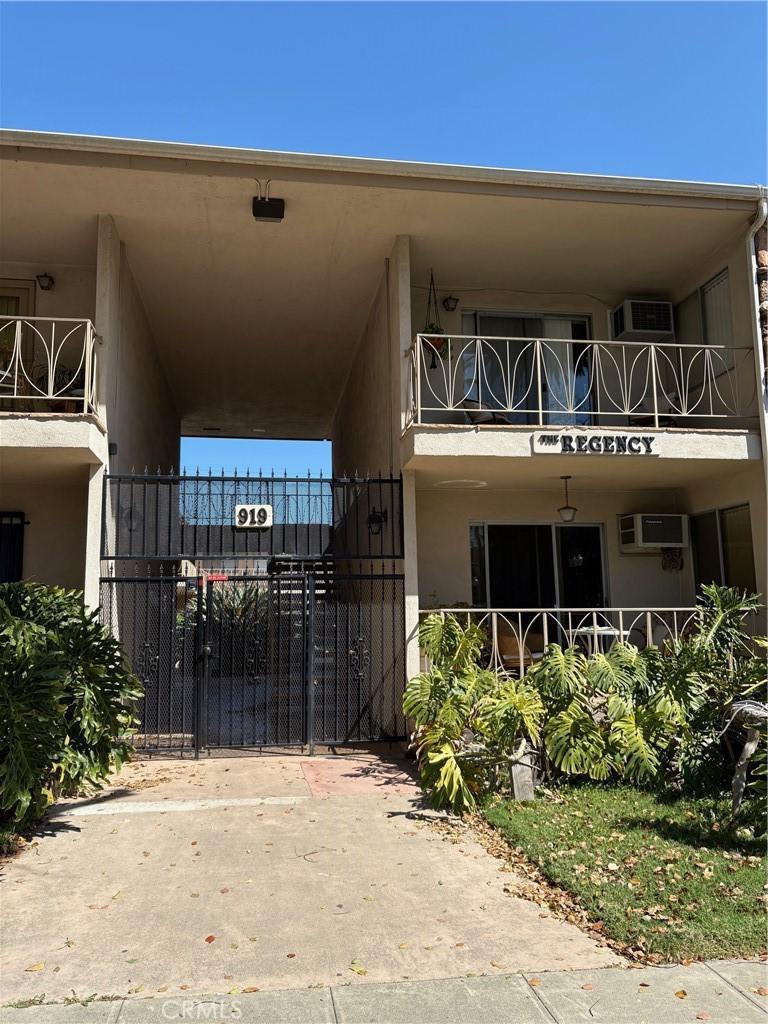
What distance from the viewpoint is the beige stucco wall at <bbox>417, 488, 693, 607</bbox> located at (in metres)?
10.4

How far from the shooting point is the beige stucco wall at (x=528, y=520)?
10398mm

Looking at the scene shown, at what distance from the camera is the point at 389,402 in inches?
394

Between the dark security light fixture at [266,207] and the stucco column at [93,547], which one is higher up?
the dark security light fixture at [266,207]

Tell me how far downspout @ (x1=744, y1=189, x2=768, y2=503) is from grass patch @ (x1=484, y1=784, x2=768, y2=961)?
14.9 ft

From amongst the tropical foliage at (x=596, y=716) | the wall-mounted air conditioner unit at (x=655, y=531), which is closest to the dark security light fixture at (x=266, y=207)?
the tropical foliage at (x=596, y=716)

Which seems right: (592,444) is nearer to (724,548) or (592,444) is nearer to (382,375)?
(724,548)

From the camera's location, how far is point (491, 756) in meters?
6.55

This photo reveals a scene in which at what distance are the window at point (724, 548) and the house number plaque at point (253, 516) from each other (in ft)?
18.4

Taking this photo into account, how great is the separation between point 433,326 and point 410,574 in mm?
3264

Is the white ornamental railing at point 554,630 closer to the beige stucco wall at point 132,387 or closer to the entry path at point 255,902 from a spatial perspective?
the entry path at point 255,902

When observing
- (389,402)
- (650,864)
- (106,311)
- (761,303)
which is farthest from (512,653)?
(106,311)

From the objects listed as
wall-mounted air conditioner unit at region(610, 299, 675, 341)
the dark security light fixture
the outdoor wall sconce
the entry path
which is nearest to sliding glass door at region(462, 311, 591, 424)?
wall-mounted air conditioner unit at region(610, 299, 675, 341)

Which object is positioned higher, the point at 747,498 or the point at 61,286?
the point at 61,286

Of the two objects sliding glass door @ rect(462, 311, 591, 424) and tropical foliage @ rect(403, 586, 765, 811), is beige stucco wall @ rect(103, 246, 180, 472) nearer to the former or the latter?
sliding glass door @ rect(462, 311, 591, 424)
